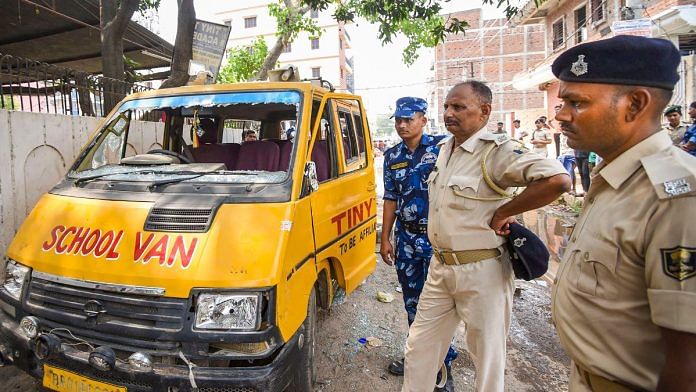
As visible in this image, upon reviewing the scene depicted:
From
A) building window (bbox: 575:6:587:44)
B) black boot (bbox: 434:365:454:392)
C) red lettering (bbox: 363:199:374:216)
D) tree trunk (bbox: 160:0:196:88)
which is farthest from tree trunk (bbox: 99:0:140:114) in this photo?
building window (bbox: 575:6:587:44)

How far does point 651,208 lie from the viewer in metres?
0.92

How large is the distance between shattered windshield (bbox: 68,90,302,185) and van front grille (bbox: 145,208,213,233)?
35 centimetres

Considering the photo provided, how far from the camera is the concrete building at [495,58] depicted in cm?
3447

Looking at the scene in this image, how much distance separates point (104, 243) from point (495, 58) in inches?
1524

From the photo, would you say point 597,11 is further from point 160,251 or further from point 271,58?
point 160,251

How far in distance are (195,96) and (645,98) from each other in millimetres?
2753

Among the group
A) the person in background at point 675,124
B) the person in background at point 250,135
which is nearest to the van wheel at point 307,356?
the person in background at point 250,135

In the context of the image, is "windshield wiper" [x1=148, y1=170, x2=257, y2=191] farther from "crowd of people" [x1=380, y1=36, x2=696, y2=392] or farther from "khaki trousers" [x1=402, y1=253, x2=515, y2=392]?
"crowd of people" [x1=380, y1=36, x2=696, y2=392]

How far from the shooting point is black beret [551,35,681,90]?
3.29 feet

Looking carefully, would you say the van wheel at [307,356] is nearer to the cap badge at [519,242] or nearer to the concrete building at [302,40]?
the cap badge at [519,242]

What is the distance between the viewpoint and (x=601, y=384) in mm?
1049

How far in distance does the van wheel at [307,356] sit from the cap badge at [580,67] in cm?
174

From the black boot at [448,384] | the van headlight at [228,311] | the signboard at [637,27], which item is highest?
the signboard at [637,27]

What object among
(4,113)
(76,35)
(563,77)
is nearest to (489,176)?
(563,77)
